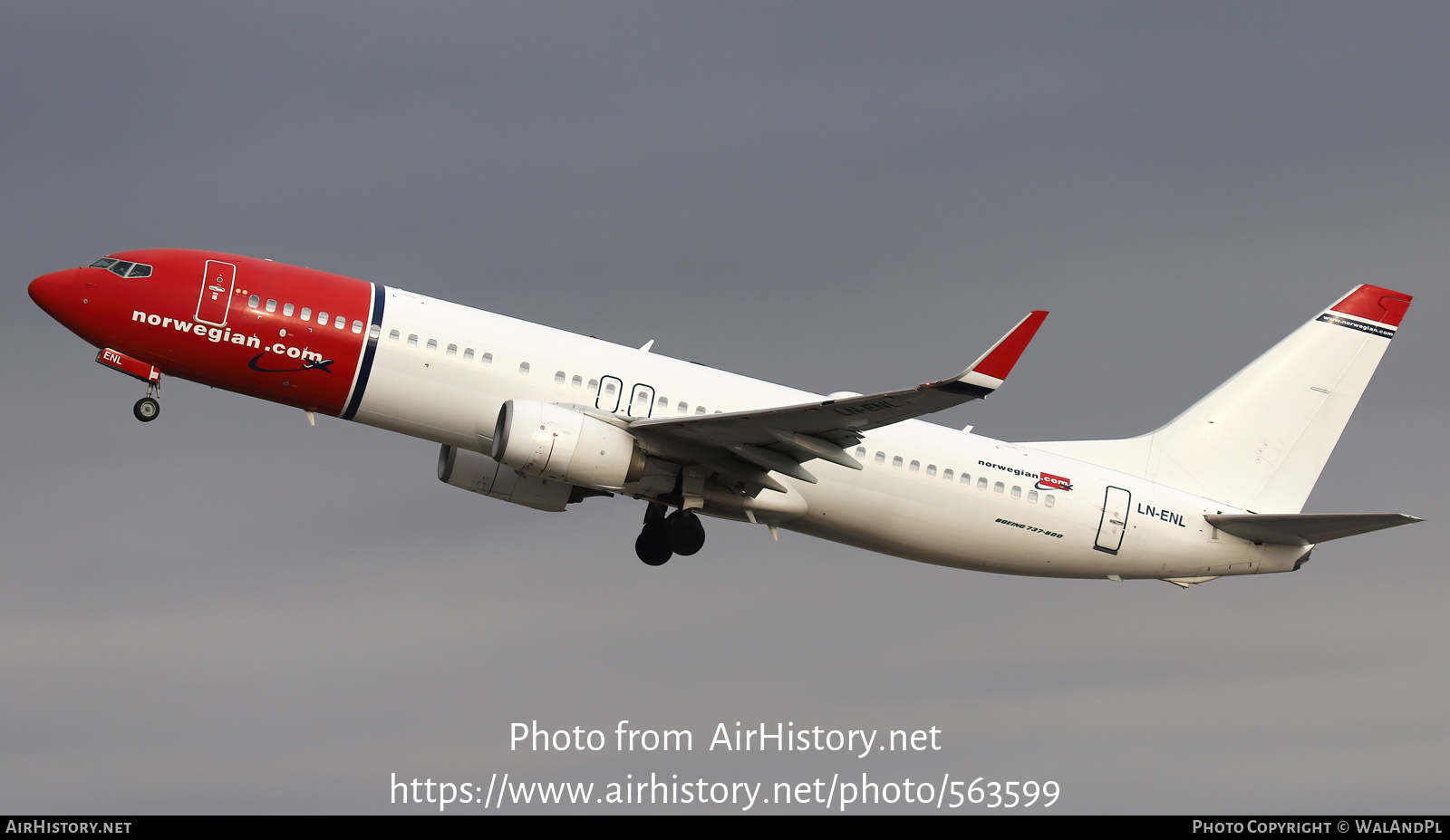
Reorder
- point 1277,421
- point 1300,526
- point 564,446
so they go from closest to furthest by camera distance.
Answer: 1. point 564,446
2. point 1300,526
3. point 1277,421

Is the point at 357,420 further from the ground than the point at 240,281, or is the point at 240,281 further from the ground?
the point at 240,281

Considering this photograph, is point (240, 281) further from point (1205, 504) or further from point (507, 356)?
point (1205, 504)

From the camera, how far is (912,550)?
40.0 m

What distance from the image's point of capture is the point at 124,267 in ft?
118

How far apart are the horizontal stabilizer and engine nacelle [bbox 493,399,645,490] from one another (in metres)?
17.9

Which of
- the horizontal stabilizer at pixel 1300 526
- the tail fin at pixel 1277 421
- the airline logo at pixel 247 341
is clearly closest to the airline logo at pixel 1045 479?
the tail fin at pixel 1277 421

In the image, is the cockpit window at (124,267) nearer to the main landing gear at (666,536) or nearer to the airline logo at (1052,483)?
the main landing gear at (666,536)

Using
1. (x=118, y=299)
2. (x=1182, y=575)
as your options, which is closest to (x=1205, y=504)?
(x=1182, y=575)

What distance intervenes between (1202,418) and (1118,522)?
6207 mm

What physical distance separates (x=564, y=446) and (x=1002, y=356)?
10.9 meters

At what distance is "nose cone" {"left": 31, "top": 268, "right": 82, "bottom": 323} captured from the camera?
35.6 metres

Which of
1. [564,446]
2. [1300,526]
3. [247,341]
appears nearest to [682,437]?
[564,446]

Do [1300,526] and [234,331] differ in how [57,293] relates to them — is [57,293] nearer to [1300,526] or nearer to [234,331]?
[234,331]

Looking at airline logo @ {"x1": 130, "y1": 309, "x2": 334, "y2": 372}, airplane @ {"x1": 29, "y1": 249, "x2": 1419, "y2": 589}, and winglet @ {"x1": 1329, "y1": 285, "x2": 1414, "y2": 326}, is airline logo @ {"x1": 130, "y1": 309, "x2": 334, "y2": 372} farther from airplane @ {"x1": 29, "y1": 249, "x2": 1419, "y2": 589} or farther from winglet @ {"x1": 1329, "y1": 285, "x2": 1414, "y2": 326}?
winglet @ {"x1": 1329, "y1": 285, "x2": 1414, "y2": 326}
